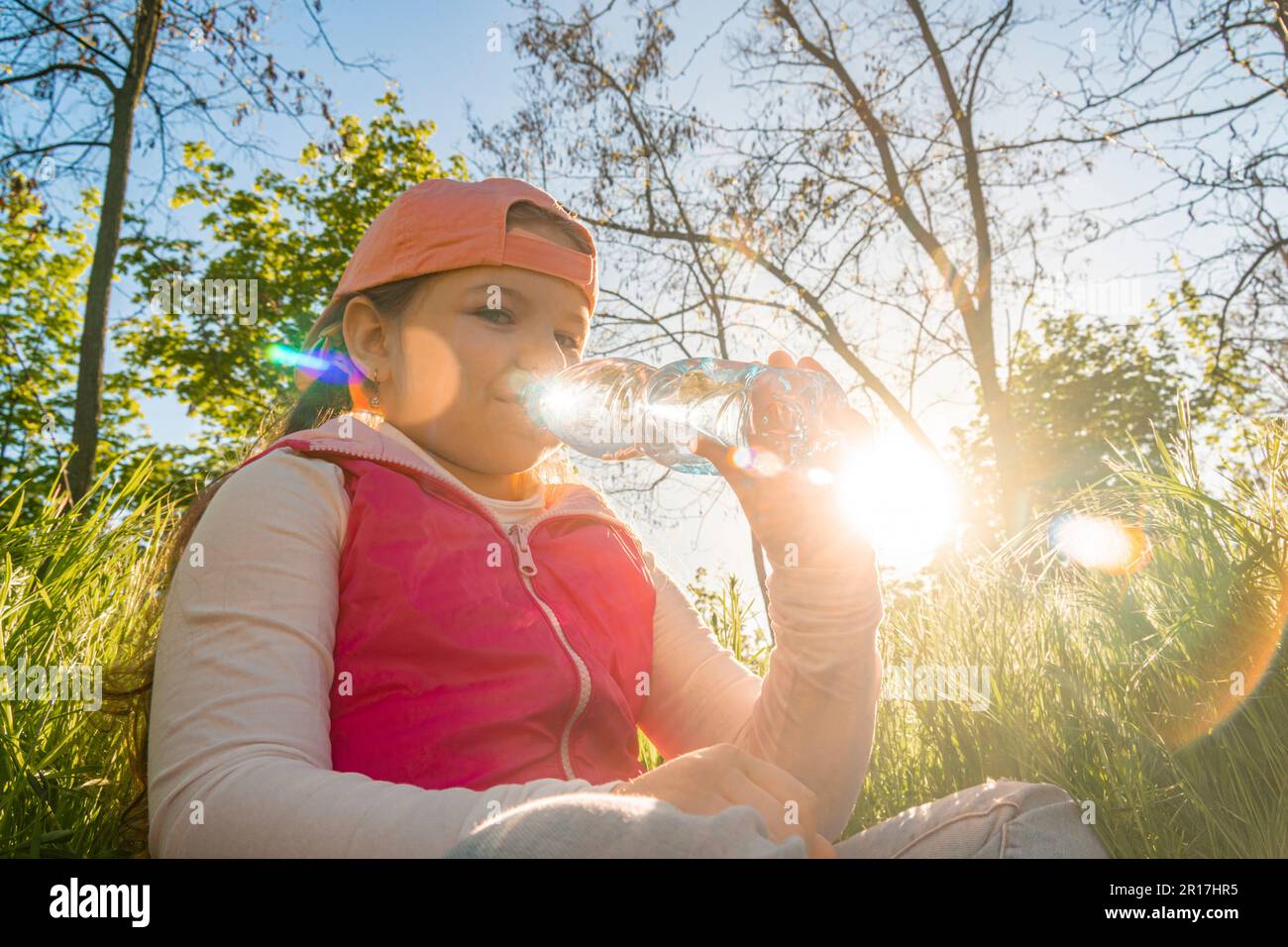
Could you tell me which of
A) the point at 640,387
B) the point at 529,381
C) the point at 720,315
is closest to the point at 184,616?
the point at 529,381

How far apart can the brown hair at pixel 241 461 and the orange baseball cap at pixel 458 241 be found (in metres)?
0.03

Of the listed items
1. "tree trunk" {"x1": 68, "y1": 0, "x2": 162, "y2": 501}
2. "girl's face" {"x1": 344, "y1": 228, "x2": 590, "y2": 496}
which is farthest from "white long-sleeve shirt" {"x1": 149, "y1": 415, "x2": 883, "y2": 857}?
"tree trunk" {"x1": 68, "y1": 0, "x2": 162, "y2": 501}

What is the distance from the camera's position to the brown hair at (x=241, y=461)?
1.62 metres

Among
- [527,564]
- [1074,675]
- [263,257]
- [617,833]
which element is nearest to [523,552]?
[527,564]

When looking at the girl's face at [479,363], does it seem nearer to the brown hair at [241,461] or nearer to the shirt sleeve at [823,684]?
the brown hair at [241,461]

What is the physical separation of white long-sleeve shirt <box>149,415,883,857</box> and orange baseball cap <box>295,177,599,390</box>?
41 cm

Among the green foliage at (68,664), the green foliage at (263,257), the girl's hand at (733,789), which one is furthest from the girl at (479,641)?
the green foliage at (263,257)

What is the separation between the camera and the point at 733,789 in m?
1.04

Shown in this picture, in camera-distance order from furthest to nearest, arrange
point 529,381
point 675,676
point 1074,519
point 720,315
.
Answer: point 720,315 < point 1074,519 < point 675,676 < point 529,381

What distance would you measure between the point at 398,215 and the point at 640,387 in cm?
70

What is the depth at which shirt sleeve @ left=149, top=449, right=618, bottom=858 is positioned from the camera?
1057 mm

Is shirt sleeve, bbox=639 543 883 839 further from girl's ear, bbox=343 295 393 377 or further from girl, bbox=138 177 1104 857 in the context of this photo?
girl's ear, bbox=343 295 393 377
